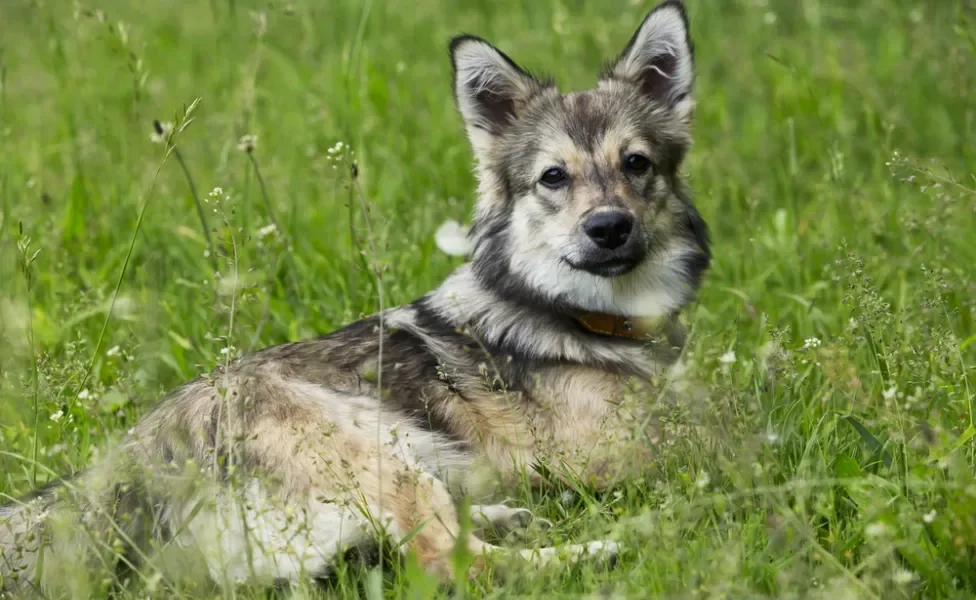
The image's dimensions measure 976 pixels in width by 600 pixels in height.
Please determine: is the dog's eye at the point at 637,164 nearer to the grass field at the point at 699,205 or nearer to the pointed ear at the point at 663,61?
the pointed ear at the point at 663,61

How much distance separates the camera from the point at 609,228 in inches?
142

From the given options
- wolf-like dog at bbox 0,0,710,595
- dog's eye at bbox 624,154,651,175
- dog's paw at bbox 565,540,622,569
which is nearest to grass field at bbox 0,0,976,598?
dog's paw at bbox 565,540,622,569

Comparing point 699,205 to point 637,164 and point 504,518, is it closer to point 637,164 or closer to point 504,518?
point 637,164

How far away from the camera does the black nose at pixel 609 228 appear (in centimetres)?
359

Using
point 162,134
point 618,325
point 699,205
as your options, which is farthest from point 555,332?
point 699,205

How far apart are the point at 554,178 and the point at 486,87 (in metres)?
0.51

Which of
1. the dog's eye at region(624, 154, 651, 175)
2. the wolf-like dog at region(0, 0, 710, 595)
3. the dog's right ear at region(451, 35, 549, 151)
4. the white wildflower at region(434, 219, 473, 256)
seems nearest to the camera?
the wolf-like dog at region(0, 0, 710, 595)

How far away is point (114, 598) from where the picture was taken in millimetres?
2809

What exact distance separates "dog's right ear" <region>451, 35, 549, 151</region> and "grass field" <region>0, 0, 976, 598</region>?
1.87ft

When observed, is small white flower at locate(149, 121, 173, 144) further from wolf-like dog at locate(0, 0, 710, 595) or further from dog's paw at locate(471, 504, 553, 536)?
dog's paw at locate(471, 504, 553, 536)

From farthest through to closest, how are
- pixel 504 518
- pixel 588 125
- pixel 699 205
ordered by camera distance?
pixel 699 205 < pixel 588 125 < pixel 504 518

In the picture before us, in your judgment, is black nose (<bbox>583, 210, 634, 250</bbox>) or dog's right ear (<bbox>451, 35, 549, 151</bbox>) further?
dog's right ear (<bbox>451, 35, 549, 151</bbox>)

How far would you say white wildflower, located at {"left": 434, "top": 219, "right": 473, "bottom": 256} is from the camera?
4527 millimetres

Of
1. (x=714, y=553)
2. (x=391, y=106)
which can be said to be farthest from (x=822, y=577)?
(x=391, y=106)
